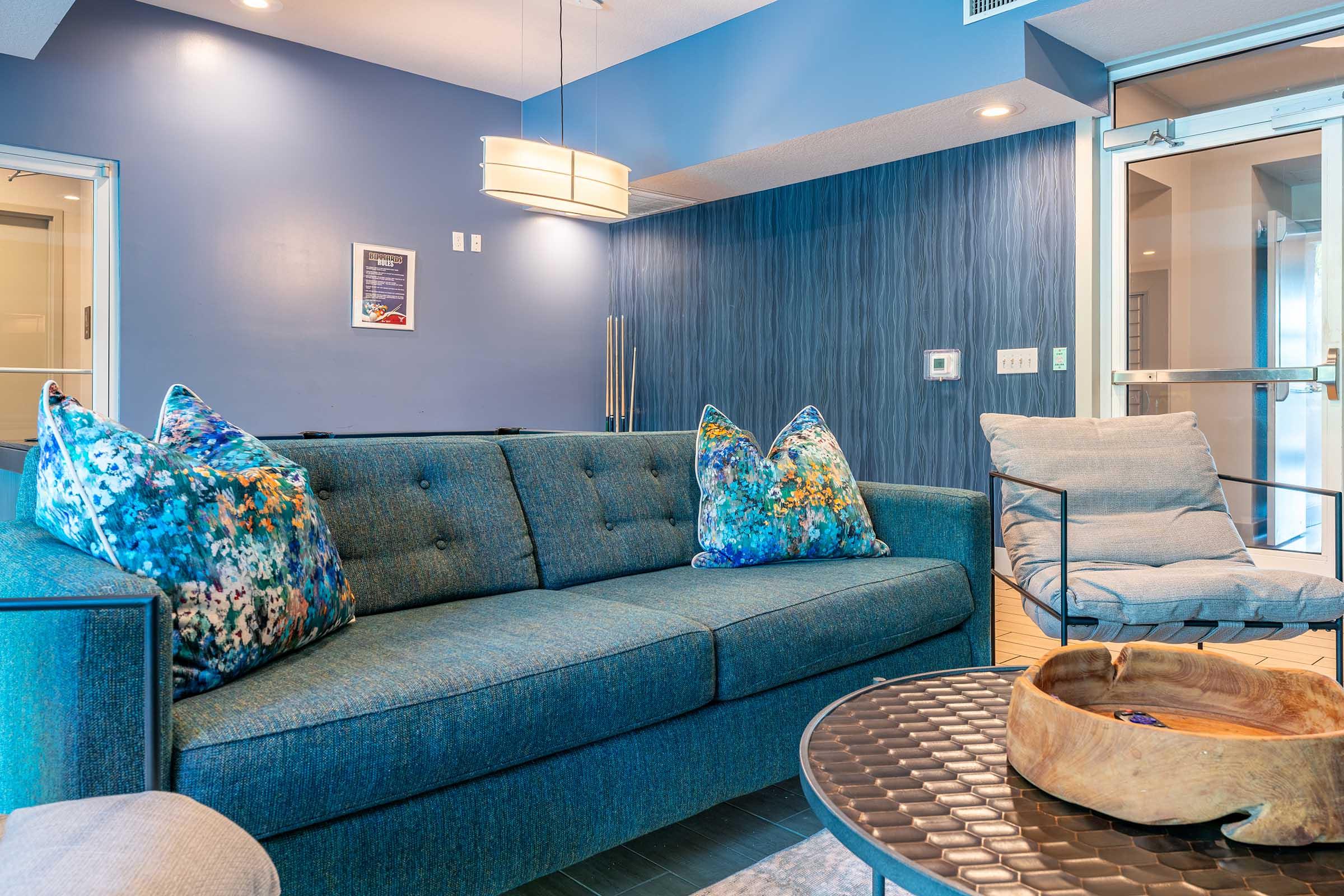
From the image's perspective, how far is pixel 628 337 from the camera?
6.22 m

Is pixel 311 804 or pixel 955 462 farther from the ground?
pixel 955 462

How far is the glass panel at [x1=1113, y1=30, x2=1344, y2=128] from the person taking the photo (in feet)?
11.9

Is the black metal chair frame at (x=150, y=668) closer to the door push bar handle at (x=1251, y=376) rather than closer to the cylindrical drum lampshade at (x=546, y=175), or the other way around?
the cylindrical drum lampshade at (x=546, y=175)

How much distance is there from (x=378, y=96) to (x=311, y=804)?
481 centimetres

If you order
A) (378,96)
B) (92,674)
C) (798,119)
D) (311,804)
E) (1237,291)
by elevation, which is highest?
(378,96)

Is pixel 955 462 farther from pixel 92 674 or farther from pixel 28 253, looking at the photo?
pixel 28 253

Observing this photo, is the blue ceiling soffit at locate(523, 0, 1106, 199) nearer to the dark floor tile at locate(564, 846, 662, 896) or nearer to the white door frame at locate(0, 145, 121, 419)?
the white door frame at locate(0, 145, 121, 419)

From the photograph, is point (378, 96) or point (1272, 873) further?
point (378, 96)

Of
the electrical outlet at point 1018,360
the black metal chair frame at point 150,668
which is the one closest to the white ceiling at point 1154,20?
the electrical outlet at point 1018,360

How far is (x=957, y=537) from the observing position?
98.3 inches

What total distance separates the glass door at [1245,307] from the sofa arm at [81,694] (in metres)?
4.08

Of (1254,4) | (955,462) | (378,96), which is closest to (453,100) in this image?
(378,96)

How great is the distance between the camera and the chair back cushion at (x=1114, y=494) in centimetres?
253

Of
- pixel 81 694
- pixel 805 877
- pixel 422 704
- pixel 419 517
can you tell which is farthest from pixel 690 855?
pixel 81 694
